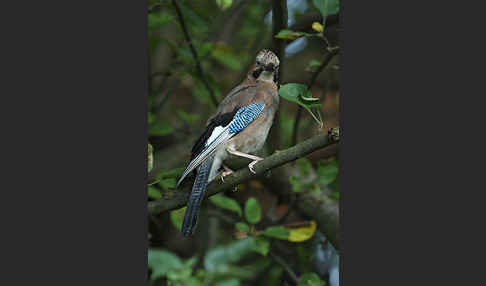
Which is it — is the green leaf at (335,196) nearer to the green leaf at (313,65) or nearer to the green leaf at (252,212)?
the green leaf at (252,212)

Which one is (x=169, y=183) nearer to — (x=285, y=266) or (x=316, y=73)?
(x=285, y=266)

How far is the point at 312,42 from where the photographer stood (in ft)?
14.8

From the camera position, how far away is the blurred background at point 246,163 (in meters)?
3.56

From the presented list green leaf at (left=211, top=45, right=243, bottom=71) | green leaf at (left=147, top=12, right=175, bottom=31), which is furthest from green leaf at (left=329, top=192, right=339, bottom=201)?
green leaf at (left=147, top=12, right=175, bottom=31)

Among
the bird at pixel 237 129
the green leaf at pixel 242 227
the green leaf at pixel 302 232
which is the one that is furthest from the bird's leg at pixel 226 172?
the green leaf at pixel 302 232

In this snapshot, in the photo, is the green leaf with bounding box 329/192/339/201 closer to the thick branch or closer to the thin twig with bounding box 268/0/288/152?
the thin twig with bounding box 268/0/288/152

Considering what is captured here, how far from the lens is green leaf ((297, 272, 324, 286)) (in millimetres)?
3371

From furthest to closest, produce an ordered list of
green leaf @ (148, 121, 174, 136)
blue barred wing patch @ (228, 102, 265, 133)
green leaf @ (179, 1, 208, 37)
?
1. green leaf @ (148, 121, 174, 136)
2. green leaf @ (179, 1, 208, 37)
3. blue barred wing patch @ (228, 102, 265, 133)

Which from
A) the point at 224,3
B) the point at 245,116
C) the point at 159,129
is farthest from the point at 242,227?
the point at 224,3

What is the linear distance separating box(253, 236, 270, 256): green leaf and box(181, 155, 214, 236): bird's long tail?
609 millimetres

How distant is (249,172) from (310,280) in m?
0.85

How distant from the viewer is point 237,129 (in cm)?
350

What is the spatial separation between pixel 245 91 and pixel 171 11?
A: 870 mm

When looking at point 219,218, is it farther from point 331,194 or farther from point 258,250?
point 331,194
